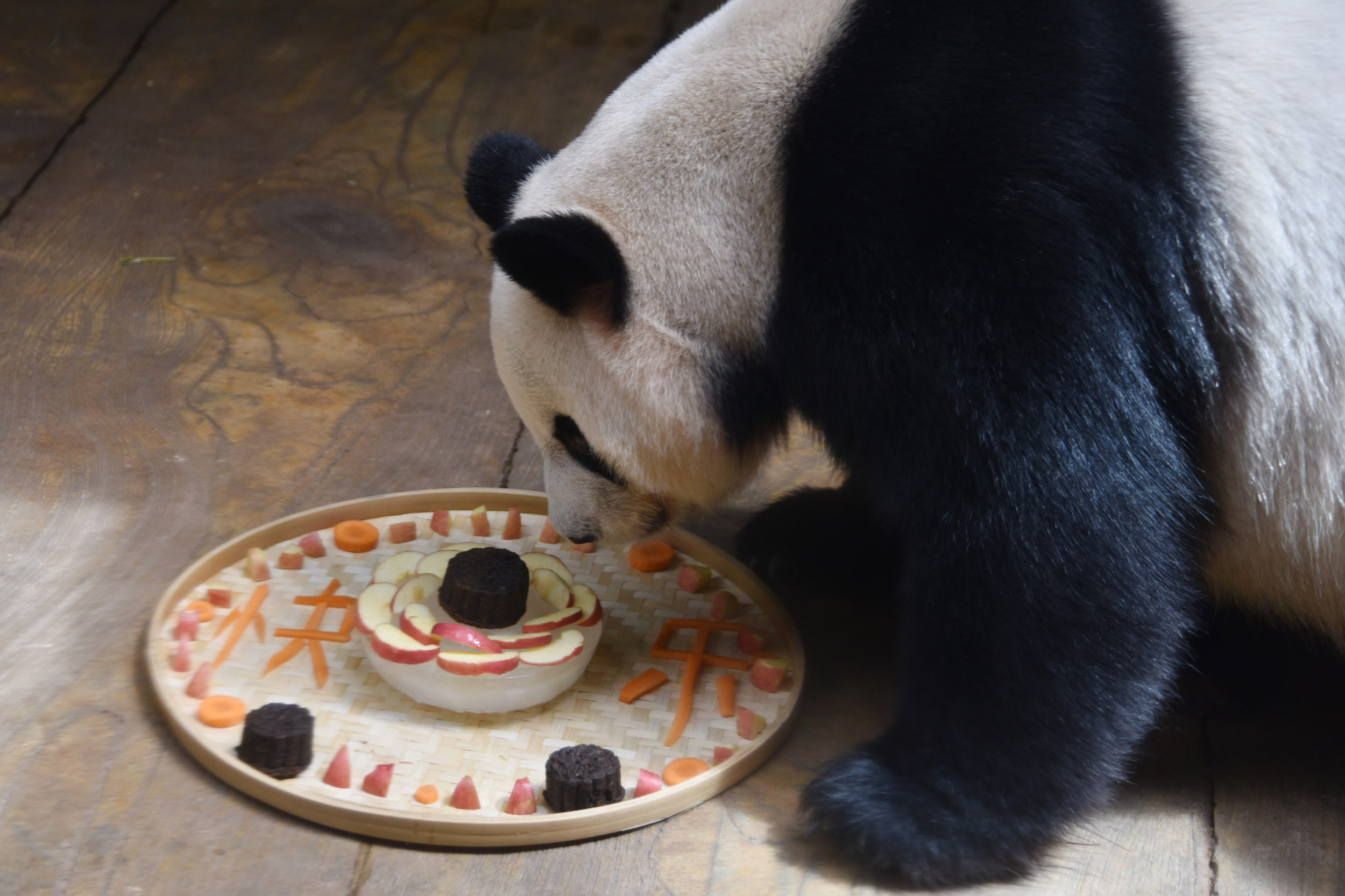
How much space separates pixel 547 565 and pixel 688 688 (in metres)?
0.29

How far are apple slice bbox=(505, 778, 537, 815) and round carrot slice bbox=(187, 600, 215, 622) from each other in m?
0.58

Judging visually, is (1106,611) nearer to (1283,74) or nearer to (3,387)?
(1283,74)

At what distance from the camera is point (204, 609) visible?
1.94 metres

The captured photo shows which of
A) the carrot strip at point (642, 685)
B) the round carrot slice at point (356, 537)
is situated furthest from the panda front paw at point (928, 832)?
the round carrot slice at point (356, 537)

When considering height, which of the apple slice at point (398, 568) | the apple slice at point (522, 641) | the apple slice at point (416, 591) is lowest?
the apple slice at point (398, 568)

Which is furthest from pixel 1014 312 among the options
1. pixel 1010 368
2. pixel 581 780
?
pixel 581 780

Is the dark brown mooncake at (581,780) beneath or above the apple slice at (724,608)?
above

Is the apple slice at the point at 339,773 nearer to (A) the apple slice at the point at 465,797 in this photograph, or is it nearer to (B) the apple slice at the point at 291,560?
(A) the apple slice at the point at 465,797

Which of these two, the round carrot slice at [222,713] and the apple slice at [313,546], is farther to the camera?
the apple slice at [313,546]

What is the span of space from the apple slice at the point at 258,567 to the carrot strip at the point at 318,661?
0.18 metres

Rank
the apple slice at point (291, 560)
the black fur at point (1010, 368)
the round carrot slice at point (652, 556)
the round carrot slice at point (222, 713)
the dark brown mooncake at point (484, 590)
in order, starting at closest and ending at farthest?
1. the black fur at point (1010, 368)
2. the round carrot slice at point (222, 713)
3. the dark brown mooncake at point (484, 590)
4. the apple slice at point (291, 560)
5. the round carrot slice at point (652, 556)

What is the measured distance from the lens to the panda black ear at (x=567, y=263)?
1.62 meters

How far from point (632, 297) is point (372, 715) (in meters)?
0.67

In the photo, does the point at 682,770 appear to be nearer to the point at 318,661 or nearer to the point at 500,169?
the point at 318,661
